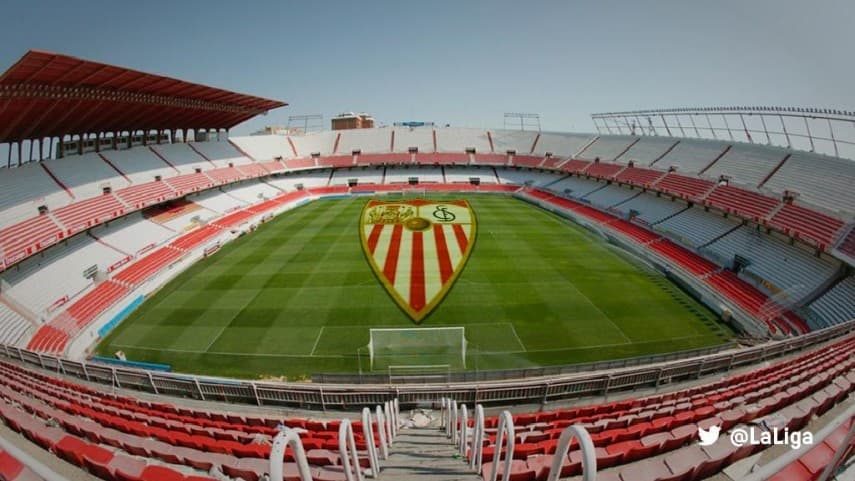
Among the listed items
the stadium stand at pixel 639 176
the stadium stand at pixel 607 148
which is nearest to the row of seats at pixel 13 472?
the stadium stand at pixel 639 176

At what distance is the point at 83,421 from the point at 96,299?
15134mm

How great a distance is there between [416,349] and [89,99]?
2538 cm

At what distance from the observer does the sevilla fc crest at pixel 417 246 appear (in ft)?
60.9

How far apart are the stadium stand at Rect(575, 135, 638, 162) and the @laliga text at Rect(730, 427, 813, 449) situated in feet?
129

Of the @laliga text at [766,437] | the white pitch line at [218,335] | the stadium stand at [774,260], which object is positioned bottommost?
the white pitch line at [218,335]

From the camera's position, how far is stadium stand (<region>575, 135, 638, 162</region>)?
40.2 metres

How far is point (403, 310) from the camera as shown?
16828 mm

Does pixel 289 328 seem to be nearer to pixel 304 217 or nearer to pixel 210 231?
pixel 210 231

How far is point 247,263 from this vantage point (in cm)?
2250

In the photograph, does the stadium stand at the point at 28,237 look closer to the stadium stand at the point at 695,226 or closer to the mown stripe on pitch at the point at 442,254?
the mown stripe on pitch at the point at 442,254

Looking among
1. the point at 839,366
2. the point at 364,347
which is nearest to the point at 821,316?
the point at 839,366

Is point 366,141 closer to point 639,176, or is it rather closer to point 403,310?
point 639,176

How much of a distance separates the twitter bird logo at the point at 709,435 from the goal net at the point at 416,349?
25.5ft

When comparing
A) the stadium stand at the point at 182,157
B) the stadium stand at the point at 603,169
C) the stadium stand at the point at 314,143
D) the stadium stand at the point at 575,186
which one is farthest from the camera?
the stadium stand at the point at 314,143
